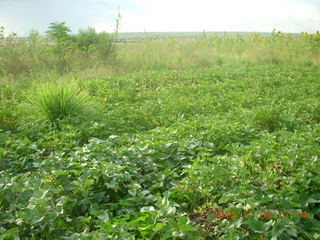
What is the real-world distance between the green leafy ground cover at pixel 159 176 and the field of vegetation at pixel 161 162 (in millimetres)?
12

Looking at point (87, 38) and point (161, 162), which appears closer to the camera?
point (161, 162)

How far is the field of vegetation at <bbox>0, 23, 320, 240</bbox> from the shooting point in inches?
95.5

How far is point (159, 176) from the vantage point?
3270 millimetres

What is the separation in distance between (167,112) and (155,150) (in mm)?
2134

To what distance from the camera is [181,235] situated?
2.17 metres

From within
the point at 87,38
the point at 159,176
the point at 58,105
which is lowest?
the point at 159,176

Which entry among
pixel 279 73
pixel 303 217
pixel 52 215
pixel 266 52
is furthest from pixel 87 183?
pixel 266 52

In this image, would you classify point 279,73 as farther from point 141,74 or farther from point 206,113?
point 206,113
